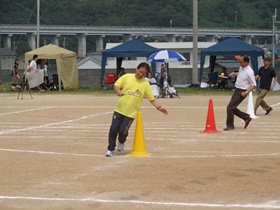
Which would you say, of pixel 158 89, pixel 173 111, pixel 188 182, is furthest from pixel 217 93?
pixel 188 182

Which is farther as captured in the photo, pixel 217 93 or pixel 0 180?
pixel 217 93

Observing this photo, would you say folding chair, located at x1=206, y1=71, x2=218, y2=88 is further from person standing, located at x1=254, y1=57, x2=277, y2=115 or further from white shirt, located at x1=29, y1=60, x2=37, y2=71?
person standing, located at x1=254, y1=57, x2=277, y2=115

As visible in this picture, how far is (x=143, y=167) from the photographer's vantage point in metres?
12.2

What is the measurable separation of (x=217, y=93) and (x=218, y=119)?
1539cm

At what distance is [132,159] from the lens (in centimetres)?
1311

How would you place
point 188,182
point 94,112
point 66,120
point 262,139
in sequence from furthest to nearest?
point 94,112 → point 66,120 → point 262,139 → point 188,182

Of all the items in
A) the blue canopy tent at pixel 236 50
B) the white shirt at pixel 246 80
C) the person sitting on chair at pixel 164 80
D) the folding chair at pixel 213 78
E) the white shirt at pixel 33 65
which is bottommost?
the folding chair at pixel 213 78

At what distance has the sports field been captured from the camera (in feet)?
31.5

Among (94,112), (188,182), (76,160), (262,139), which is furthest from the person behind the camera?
(94,112)

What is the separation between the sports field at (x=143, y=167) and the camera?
9594 mm

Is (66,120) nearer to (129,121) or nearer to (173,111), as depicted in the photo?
(173,111)

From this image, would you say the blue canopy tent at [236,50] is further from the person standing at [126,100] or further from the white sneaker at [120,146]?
the person standing at [126,100]

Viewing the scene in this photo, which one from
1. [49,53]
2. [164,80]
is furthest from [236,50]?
[49,53]

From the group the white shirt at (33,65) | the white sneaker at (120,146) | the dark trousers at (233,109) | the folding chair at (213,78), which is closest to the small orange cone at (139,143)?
the white sneaker at (120,146)
